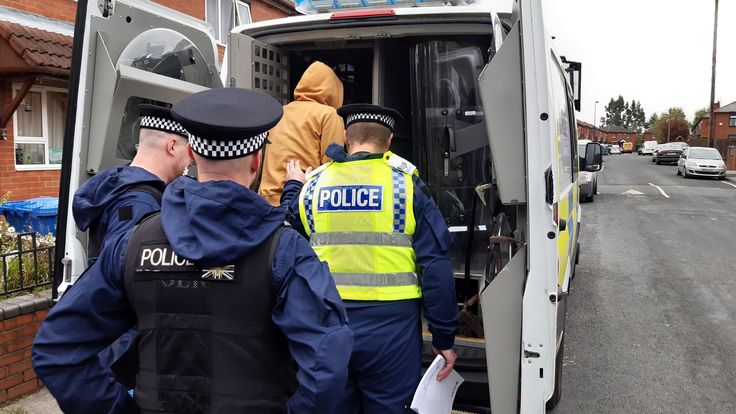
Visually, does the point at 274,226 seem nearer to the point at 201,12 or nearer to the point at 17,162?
the point at 17,162

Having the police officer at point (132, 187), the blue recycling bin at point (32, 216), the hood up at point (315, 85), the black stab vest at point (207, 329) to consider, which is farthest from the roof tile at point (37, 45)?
the black stab vest at point (207, 329)

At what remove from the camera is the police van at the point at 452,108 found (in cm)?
248

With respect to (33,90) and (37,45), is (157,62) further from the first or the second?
(33,90)

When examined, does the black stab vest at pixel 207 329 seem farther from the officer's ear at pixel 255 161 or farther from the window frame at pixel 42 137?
the window frame at pixel 42 137

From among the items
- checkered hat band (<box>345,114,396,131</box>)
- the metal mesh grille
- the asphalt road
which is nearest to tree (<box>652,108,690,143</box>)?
the asphalt road

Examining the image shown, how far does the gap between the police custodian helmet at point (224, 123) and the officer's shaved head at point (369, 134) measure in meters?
1.15

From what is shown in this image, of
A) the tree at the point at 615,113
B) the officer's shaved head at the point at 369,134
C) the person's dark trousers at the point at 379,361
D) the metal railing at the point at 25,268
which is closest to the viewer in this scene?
the person's dark trousers at the point at 379,361

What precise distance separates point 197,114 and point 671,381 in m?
4.53

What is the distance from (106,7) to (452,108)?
7.03ft

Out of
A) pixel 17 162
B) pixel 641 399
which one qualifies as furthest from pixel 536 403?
pixel 17 162

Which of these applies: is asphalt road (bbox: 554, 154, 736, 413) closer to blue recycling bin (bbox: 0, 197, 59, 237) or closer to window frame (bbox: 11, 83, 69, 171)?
blue recycling bin (bbox: 0, 197, 59, 237)

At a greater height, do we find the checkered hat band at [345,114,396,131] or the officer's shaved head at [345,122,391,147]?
the checkered hat band at [345,114,396,131]

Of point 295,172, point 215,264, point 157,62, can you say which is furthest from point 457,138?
point 215,264

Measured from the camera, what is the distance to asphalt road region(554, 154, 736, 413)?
14.5 feet
